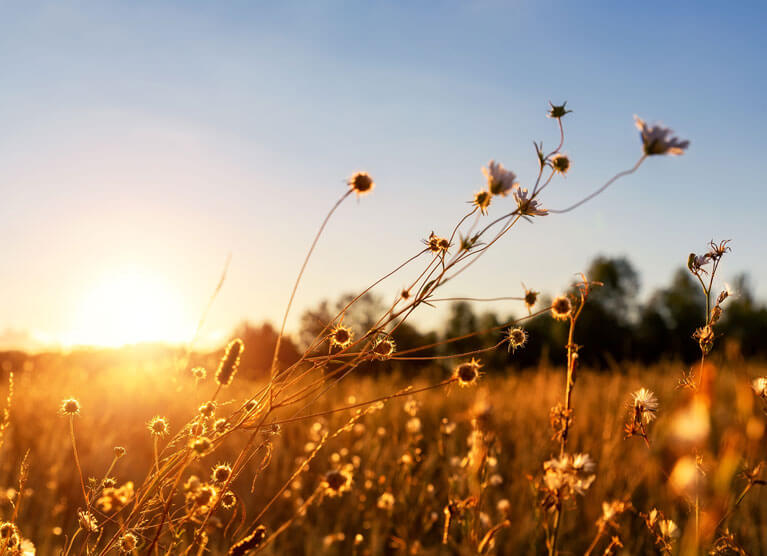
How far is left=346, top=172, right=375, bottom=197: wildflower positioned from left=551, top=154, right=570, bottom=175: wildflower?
416mm

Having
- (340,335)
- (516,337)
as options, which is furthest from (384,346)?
(516,337)

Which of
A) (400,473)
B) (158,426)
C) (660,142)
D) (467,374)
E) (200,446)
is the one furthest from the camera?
(400,473)

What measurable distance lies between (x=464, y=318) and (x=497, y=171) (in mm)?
45229

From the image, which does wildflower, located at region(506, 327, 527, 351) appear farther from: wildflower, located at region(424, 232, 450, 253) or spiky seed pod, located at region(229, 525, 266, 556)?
spiky seed pod, located at region(229, 525, 266, 556)

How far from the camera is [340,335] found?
4.31ft

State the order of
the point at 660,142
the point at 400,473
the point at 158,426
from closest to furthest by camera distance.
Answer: the point at 660,142, the point at 158,426, the point at 400,473

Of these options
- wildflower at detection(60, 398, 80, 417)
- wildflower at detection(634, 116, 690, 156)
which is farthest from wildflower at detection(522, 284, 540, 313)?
wildflower at detection(60, 398, 80, 417)

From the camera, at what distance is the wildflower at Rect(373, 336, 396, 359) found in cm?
123

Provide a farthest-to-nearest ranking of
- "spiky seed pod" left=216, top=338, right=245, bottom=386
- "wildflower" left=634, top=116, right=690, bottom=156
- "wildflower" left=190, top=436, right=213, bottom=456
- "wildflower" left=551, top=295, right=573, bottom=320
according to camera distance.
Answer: "wildflower" left=551, top=295, right=573, bottom=320 → "spiky seed pod" left=216, top=338, right=245, bottom=386 → "wildflower" left=634, top=116, right=690, bottom=156 → "wildflower" left=190, top=436, right=213, bottom=456

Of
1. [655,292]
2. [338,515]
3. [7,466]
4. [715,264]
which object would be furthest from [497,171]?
[655,292]

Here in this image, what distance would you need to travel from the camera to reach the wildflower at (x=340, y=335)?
129cm

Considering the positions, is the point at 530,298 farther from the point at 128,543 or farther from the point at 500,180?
the point at 128,543

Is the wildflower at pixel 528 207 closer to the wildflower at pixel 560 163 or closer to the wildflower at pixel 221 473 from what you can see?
the wildflower at pixel 560 163

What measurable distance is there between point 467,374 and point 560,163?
0.53 meters
